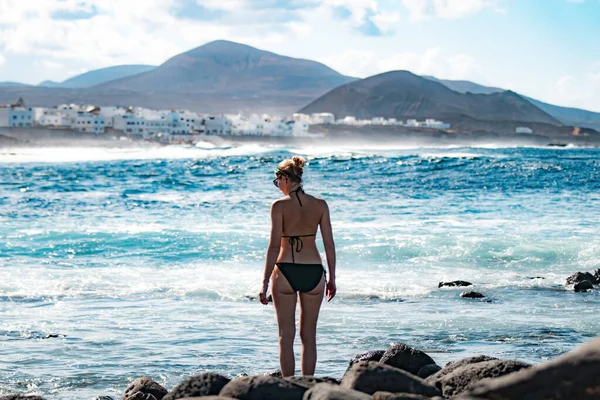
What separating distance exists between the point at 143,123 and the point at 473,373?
488 ft

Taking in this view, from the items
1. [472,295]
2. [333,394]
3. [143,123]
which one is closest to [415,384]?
[333,394]

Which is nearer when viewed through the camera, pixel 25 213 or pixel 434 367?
pixel 434 367

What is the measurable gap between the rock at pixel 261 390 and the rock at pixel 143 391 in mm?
1363

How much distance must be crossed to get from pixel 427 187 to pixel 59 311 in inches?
1034

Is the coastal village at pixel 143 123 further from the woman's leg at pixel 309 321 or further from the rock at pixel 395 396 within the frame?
the rock at pixel 395 396

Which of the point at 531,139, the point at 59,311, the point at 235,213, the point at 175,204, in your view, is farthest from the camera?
the point at 531,139

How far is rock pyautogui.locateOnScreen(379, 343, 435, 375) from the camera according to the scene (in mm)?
6809

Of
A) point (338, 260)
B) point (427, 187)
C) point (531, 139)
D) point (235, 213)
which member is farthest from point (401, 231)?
point (531, 139)

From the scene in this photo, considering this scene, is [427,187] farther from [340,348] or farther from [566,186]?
[340,348]

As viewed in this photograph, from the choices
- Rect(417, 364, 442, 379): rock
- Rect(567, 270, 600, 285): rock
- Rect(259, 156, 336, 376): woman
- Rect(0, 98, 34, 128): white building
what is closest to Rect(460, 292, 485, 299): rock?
Rect(567, 270, 600, 285): rock

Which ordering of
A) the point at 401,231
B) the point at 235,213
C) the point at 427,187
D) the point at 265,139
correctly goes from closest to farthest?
1. the point at 401,231
2. the point at 235,213
3. the point at 427,187
4. the point at 265,139

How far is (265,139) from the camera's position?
154750mm

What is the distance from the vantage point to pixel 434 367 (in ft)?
22.1

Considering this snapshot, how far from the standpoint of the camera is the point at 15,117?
135750mm
